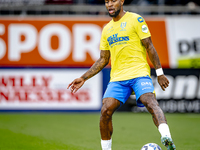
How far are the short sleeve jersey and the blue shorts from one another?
0.07 m

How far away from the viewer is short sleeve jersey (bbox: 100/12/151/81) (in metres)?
4.89

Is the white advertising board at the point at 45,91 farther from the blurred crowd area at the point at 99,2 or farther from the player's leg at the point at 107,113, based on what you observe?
the player's leg at the point at 107,113

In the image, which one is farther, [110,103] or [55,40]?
[55,40]

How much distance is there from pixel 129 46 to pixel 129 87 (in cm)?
62

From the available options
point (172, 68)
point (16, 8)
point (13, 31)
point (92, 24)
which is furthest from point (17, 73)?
point (172, 68)

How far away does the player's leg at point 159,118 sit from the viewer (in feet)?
13.8

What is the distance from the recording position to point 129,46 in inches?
195

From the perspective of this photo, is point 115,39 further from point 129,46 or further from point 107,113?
point 107,113

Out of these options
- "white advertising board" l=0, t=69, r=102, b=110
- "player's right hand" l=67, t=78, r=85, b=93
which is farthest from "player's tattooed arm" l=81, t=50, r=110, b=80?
"white advertising board" l=0, t=69, r=102, b=110

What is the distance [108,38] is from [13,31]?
7949 millimetres

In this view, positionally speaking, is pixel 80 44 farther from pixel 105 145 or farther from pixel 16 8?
pixel 105 145

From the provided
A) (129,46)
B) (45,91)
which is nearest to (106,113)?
(129,46)

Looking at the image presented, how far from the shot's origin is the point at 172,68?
12.1 m

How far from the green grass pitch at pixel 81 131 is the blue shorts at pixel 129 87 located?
5.39ft
